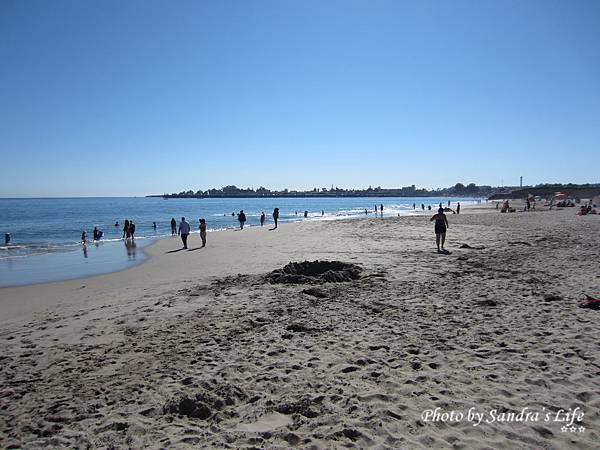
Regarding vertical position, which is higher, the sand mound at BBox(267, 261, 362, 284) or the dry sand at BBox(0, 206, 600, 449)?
the sand mound at BBox(267, 261, 362, 284)

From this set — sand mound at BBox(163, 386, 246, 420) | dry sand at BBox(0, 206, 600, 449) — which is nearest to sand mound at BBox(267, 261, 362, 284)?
dry sand at BBox(0, 206, 600, 449)

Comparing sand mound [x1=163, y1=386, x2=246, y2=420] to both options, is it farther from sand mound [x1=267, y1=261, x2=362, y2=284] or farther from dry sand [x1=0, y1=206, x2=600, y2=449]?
sand mound [x1=267, y1=261, x2=362, y2=284]

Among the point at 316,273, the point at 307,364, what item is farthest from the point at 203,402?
the point at 316,273

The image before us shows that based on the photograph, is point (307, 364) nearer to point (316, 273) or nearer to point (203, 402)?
point (203, 402)

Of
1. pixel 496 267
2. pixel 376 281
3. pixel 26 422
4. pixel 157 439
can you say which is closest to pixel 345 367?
pixel 157 439

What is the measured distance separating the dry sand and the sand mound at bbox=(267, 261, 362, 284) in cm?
30

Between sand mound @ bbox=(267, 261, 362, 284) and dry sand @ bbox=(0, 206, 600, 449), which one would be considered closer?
dry sand @ bbox=(0, 206, 600, 449)

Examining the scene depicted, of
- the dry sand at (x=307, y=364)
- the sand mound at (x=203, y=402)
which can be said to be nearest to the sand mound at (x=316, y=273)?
the dry sand at (x=307, y=364)

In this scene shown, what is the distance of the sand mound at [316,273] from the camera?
30.3 ft

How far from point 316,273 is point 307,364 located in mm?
5492

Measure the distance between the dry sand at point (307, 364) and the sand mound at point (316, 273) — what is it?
0.30m

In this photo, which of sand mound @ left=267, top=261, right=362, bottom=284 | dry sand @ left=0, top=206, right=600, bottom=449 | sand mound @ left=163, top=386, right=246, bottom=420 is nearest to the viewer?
dry sand @ left=0, top=206, right=600, bottom=449

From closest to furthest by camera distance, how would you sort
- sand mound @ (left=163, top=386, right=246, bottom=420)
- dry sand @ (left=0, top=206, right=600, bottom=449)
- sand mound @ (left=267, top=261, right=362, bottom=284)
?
dry sand @ (left=0, top=206, right=600, bottom=449)
sand mound @ (left=163, top=386, right=246, bottom=420)
sand mound @ (left=267, top=261, right=362, bottom=284)

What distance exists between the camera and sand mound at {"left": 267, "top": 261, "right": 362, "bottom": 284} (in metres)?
9.25
